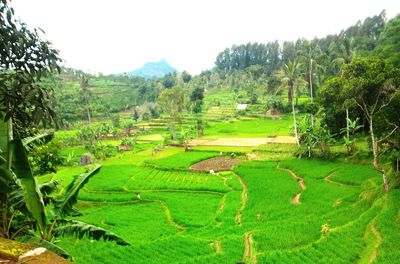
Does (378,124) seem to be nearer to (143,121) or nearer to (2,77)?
(2,77)

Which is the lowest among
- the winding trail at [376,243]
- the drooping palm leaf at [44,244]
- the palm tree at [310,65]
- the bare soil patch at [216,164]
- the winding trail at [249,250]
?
the bare soil patch at [216,164]

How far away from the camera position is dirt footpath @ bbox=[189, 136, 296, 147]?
4181cm

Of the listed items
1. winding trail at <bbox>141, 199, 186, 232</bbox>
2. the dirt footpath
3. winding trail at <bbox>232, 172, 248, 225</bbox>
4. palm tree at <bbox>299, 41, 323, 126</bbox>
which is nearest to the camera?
winding trail at <bbox>232, 172, 248, 225</bbox>

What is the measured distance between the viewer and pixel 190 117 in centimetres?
7319

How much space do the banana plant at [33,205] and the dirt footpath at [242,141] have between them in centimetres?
3412

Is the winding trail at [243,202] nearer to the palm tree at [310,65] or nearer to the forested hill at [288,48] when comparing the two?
the palm tree at [310,65]

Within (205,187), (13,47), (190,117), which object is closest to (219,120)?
(190,117)

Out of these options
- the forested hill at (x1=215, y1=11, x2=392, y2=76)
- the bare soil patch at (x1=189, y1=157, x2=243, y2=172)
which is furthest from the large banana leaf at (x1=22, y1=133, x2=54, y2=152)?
the forested hill at (x1=215, y1=11, x2=392, y2=76)

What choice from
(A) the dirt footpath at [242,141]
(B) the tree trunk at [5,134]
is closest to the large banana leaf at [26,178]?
(B) the tree trunk at [5,134]

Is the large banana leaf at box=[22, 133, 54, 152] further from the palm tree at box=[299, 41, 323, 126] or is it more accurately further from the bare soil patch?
the palm tree at box=[299, 41, 323, 126]

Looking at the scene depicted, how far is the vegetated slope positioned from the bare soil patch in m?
1.47

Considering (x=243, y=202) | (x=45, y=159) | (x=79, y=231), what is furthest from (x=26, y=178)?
(x=45, y=159)

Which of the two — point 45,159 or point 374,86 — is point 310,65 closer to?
point 374,86

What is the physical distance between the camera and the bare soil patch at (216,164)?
32.7m
